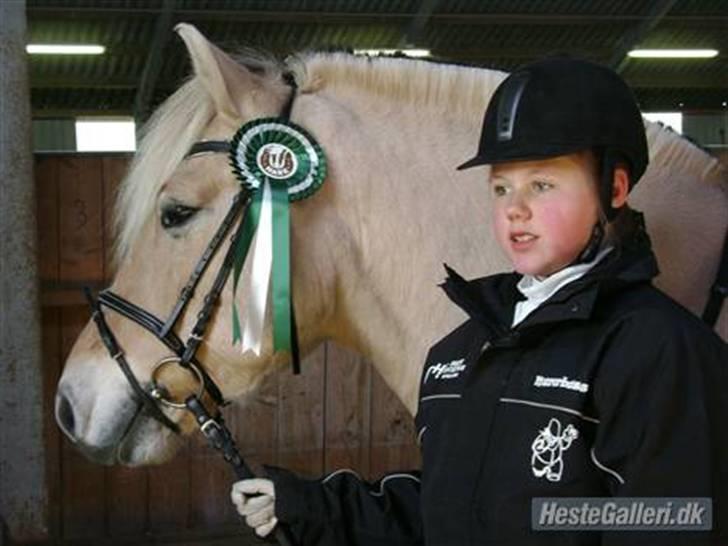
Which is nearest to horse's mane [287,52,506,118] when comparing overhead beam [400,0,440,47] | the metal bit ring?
the metal bit ring

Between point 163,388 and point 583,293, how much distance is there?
1.05m

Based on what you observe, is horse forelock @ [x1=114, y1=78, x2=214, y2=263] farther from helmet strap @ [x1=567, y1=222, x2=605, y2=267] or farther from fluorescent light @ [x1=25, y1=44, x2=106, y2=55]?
fluorescent light @ [x1=25, y1=44, x2=106, y2=55]

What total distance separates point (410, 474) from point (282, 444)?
3.18m

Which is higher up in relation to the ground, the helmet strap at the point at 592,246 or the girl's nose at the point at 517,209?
the girl's nose at the point at 517,209

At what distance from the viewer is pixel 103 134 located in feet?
41.8

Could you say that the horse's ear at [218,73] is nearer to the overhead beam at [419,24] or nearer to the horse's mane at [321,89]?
the horse's mane at [321,89]

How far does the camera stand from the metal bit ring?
201cm

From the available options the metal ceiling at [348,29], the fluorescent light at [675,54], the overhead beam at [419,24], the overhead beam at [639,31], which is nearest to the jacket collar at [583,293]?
the metal ceiling at [348,29]

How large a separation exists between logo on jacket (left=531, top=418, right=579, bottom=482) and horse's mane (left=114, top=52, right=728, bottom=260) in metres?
0.93

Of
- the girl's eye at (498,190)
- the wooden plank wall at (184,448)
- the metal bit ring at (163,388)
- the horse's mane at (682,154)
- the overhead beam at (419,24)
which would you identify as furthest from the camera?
the overhead beam at (419,24)

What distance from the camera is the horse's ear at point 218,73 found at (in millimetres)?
1900

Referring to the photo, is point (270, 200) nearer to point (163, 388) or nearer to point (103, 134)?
point (163, 388)

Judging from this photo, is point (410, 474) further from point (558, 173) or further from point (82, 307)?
point (82, 307)

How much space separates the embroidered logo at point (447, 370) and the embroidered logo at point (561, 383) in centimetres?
18
